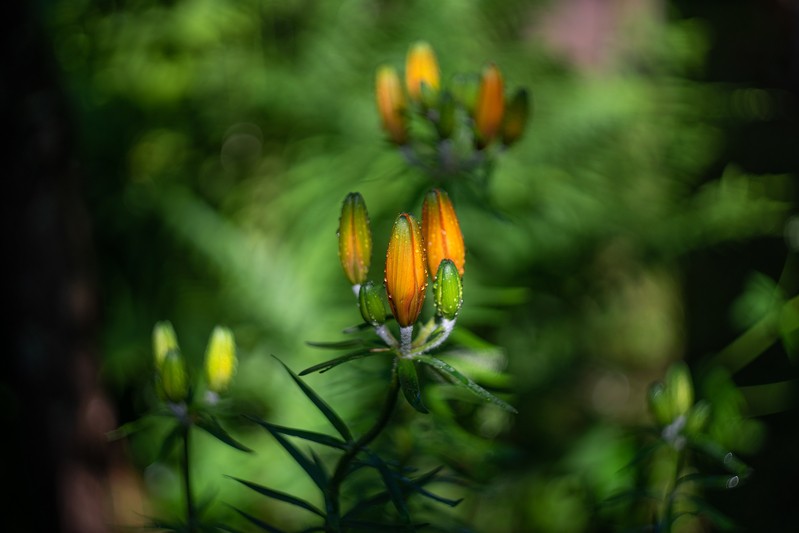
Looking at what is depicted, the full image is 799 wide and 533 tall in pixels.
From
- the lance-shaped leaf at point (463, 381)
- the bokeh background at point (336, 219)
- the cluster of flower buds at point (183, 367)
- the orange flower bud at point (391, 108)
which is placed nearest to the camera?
the lance-shaped leaf at point (463, 381)

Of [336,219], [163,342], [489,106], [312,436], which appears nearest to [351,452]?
[312,436]

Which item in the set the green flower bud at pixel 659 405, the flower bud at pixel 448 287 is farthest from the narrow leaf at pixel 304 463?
the green flower bud at pixel 659 405

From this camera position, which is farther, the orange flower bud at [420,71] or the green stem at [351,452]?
the orange flower bud at [420,71]

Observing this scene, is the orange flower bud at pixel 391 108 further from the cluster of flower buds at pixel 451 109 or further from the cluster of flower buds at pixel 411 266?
the cluster of flower buds at pixel 411 266

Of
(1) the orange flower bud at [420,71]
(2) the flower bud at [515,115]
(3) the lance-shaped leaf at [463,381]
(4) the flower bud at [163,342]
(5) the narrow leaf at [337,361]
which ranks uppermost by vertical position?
(1) the orange flower bud at [420,71]

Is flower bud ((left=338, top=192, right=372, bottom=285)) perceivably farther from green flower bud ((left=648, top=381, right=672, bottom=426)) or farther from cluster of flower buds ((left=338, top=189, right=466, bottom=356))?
green flower bud ((left=648, top=381, right=672, bottom=426))

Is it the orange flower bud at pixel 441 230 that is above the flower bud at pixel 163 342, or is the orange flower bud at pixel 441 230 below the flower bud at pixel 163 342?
above

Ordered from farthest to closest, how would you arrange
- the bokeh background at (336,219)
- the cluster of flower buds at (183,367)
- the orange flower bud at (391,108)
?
the bokeh background at (336,219), the orange flower bud at (391,108), the cluster of flower buds at (183,367)

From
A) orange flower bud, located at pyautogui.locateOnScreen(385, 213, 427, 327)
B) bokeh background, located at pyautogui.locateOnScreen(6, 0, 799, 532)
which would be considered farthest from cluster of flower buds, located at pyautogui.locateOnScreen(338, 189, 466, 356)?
bokeh background, located at pyautogui.locateOnScreen(6, 0, 799, 532)
